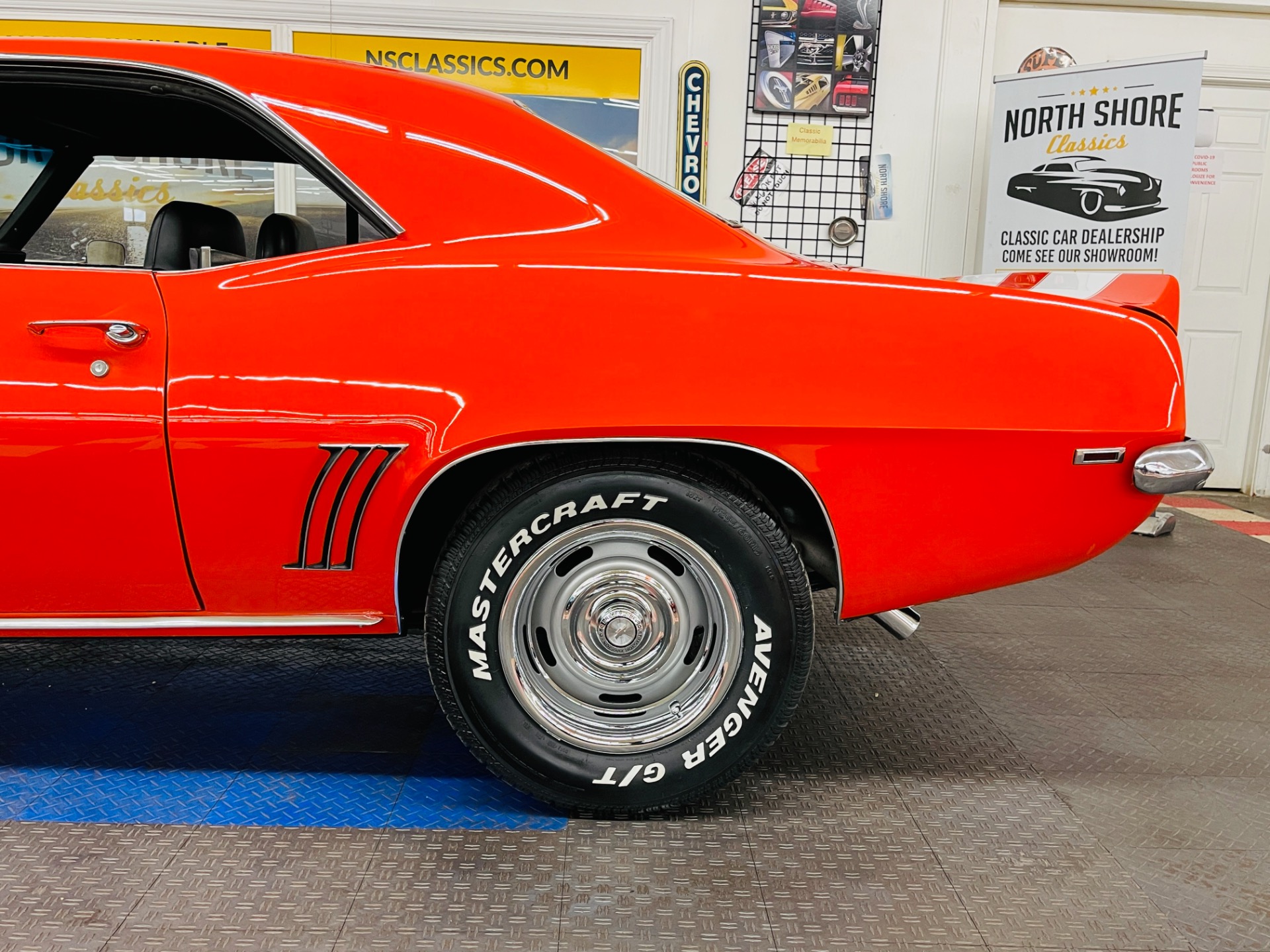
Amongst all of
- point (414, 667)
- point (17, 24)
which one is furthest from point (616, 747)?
point (17, 24)

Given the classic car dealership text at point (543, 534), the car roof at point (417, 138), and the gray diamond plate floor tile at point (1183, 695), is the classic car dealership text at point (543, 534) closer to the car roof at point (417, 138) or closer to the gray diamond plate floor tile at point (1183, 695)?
the car roof at point (417, 138)

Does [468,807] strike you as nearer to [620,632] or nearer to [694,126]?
[620,632]

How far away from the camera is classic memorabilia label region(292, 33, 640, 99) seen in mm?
5363

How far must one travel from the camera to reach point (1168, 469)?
1.83 metres

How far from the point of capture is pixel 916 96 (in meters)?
5.54

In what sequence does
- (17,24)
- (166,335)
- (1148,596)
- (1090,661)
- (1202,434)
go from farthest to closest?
(1202,434) → (17,24) → (1148,596) → (1090,661) → (166,335)

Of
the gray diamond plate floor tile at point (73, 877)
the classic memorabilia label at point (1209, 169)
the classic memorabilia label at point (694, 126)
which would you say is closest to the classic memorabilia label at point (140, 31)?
the classic memorabilia label at point (694, 126)

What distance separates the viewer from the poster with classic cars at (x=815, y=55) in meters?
5.39

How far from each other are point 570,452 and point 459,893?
805 millimetres

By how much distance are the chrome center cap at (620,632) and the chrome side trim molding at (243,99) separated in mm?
853

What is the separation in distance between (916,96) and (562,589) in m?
4.71

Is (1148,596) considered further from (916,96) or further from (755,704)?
(916,96)

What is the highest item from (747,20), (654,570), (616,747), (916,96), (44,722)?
(747,20)

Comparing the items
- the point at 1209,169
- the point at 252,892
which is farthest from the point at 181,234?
the point at 1209,169
